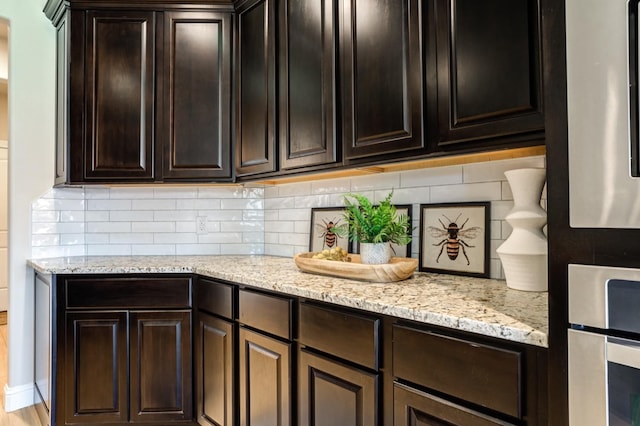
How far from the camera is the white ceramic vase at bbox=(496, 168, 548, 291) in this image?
1300 mm

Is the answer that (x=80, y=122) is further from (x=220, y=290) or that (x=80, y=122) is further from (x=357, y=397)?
(x=357, y=397)

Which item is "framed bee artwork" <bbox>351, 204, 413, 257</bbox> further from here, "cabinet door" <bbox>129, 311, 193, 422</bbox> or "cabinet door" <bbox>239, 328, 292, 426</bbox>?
"cabinet door" <bbox>129, 311, 193, 422</bbox>

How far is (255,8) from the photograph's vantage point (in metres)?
2.15

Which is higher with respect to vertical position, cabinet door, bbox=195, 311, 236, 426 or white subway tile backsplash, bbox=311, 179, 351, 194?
white subway tile backsplash, bbox=311, 179, 351, 194

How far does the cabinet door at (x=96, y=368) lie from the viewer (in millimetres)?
2014

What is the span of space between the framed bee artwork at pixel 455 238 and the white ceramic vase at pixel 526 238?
0.65 ft

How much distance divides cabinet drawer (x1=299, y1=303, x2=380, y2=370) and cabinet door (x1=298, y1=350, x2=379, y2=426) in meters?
0.04

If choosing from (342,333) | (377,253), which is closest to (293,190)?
(377,253)

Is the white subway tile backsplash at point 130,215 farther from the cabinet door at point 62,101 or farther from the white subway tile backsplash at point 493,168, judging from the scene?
the white subway tile backsplash at point 493,168

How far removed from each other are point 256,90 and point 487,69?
4.09 ft

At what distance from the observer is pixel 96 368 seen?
203cm

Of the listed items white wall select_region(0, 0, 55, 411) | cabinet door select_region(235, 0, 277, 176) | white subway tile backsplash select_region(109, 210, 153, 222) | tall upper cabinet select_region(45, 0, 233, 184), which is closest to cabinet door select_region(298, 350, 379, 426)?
cabinet door select_region(235, 0, 277, 176)

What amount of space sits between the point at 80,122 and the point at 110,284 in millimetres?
973

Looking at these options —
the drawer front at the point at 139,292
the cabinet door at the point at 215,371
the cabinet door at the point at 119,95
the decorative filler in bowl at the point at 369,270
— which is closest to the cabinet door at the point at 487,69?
the decorative filler in bowl at the point at 369,270
